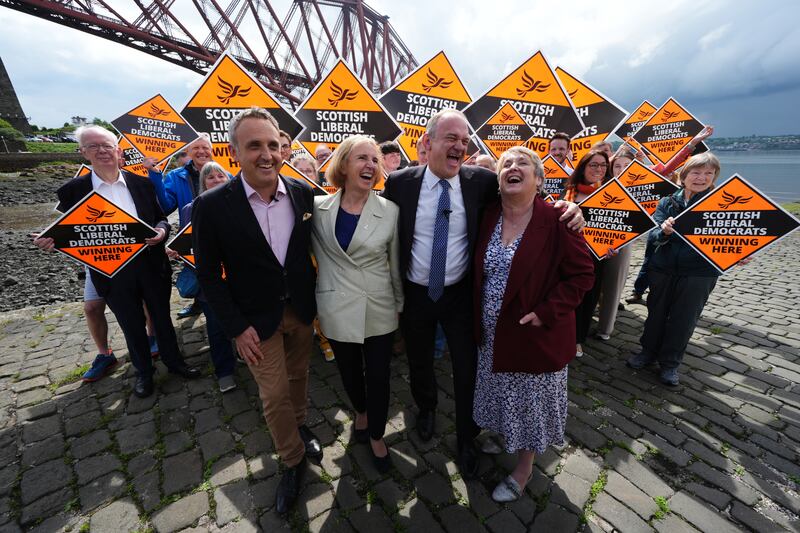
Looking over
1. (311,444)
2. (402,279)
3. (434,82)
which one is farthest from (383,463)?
(434,82)

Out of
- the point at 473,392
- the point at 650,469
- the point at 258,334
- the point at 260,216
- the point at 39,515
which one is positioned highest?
the point at 260,216

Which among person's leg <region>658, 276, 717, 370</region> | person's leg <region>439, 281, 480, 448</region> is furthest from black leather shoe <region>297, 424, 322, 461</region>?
person's leg <region>658, 276, 717, 370</region>

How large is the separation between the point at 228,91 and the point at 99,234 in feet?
6.59

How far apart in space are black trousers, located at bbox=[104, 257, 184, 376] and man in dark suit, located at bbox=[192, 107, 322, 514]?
5.84 ft

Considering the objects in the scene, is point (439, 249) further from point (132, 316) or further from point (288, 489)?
point (132, 316)

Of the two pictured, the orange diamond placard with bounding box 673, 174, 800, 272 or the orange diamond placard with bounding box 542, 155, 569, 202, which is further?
the orange diamond placard with bounding box 542, 155, 569, 202

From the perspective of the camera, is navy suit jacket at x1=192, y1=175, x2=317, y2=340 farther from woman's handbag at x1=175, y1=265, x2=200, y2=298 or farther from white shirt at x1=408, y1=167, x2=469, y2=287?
woman's handbag at x1=175, y1=265, x2=200, y2=298

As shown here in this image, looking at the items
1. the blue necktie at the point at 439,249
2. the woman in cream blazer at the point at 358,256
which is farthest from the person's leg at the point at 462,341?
the woman in cream blazer at the point at 358,256

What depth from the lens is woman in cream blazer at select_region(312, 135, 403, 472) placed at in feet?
7.68

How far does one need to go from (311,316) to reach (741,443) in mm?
3715

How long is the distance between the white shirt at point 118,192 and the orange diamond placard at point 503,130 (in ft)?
14.1

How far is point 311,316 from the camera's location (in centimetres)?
254

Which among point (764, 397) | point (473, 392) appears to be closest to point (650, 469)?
point (473, 392)

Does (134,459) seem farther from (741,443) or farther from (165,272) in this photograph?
(741,443)
